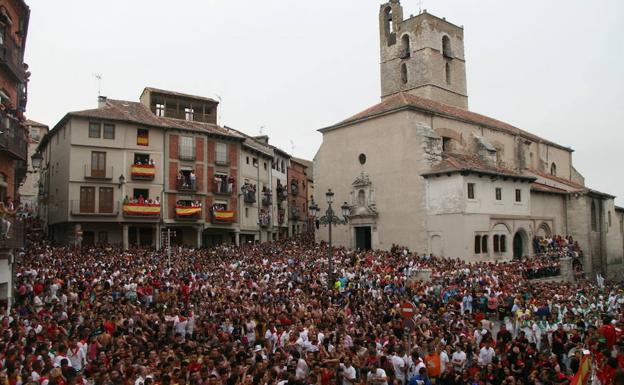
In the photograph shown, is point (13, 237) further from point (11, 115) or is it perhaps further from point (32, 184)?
point (32, 184)

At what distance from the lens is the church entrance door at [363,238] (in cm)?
3869

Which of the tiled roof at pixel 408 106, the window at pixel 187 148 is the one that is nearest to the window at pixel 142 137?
the window at pixel 187 148

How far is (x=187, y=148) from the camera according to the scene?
38.4 meters

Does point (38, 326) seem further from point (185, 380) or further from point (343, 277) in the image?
point (343, 277)

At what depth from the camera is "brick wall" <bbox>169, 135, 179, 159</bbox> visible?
3775cm

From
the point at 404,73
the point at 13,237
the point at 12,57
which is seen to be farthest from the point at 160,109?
the point at 13,237

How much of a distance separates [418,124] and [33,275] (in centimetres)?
2491

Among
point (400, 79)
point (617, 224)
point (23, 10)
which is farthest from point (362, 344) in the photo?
point (617, 224)

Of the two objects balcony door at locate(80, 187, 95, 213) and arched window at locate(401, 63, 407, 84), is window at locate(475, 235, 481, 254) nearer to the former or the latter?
arched window at locate(401, 63, 407, 84)

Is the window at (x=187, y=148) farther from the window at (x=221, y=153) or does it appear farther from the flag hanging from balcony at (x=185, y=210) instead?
the flag hanging from balcony at (x=185, y=210)

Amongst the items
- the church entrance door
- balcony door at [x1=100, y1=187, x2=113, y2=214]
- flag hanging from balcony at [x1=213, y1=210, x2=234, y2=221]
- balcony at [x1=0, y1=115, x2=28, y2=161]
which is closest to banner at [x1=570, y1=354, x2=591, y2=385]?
balcony at [x1=0, y1=115, x2=28, y2=161]

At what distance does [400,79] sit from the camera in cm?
4794

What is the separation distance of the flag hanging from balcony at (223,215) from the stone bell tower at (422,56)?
764 inches

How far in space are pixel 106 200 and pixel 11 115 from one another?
17.3m
